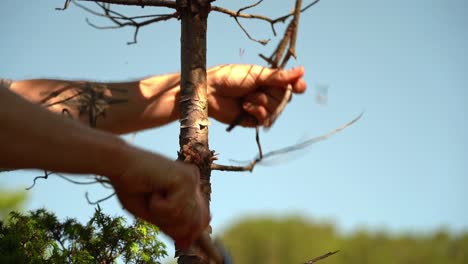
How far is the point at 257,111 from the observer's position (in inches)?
92.2

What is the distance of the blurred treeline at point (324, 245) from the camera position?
3541 centimetres

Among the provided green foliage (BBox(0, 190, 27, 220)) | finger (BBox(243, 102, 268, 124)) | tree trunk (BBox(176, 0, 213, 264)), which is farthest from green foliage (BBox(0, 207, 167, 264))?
green foliage (BBox(0, 190, 27, 220))

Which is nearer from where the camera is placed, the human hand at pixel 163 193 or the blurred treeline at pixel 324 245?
the human hand at pixel 163 193

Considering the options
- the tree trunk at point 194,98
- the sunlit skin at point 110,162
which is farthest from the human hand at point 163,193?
the tree trunk at point 194,98

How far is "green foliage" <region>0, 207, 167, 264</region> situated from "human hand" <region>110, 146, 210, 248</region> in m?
0.95

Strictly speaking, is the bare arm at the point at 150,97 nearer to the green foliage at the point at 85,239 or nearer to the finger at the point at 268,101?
the finger at the point at 268,101

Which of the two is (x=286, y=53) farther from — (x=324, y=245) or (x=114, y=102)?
(x=324, y=245)

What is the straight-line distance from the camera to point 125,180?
4.12 feet

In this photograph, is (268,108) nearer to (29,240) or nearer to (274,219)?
(29,240)

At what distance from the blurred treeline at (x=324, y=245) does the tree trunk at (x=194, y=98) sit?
33842 mm

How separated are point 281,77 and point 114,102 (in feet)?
2.90

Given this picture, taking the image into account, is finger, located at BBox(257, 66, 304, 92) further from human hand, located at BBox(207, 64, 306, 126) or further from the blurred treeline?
the blurred treeline

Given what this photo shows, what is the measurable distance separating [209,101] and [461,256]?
35877 mm

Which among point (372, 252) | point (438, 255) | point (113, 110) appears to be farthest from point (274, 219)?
point (113, 110)
